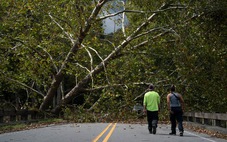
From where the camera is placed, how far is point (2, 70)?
77.9 ft

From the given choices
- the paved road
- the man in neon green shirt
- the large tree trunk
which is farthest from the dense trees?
the paved road

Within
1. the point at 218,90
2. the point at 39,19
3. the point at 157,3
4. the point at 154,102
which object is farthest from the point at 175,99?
the point at 39,19

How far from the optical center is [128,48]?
25531 millimetres

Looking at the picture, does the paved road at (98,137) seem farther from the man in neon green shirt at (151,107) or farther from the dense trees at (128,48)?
the dense trees at (128,48)

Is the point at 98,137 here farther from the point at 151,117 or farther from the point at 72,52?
the point at 72,52

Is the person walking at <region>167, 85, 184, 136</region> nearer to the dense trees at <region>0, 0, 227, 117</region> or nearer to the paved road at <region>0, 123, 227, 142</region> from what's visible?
the paved road at <region>0, 123, 227, 142</region>

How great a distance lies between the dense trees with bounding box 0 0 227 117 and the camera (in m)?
21.8

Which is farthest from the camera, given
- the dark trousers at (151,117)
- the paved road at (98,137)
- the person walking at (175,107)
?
the dark trousers at (151,117)

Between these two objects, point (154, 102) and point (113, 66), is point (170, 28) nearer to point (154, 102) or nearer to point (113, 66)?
point (113, 66)

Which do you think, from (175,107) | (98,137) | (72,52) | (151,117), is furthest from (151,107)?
(72,52)

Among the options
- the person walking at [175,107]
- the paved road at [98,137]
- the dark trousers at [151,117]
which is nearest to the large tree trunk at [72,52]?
the dark trousers at [151,117]

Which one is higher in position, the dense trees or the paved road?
the dense trees

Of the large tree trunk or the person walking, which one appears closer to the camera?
the person walking

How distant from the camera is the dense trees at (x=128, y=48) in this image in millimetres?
21789
